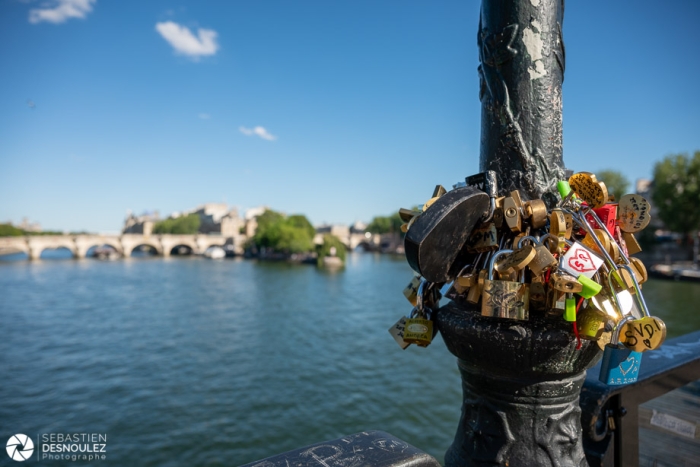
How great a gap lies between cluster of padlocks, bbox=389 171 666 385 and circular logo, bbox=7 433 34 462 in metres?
11.2

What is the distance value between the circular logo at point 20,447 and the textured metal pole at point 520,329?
1090 centimetres

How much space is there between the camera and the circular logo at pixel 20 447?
8.95m

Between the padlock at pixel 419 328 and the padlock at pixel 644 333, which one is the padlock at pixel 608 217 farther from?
the padlock at pixel 419 328

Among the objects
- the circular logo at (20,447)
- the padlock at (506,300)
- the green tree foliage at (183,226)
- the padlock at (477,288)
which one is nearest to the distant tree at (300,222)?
the green tree foliage at (183,226)

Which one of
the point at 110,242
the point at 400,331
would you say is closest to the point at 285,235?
the point at 110,242

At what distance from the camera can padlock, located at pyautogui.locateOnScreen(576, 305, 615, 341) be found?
113 centimetres

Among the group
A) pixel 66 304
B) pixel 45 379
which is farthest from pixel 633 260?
pixel 66 304

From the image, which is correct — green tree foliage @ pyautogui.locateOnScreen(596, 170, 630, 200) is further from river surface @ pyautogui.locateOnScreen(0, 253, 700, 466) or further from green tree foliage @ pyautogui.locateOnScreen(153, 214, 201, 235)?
green tree foliage @ pyautogui.locateOnScreen(153, 214, 201, 235)

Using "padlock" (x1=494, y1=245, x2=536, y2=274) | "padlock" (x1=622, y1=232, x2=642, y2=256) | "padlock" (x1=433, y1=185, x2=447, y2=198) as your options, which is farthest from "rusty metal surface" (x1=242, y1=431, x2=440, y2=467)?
"padlock" (x1=622, y1=232, x2=642, y2=256)

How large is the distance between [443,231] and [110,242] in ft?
246

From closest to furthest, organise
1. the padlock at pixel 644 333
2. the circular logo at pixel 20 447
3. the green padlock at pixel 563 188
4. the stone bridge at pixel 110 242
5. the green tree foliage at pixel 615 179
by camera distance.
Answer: the padlock at pixel 644 333 < the green padlock at pixel 563 188 < the circular logo at pixel 20 447 < the green tree foliage at pixel 615 179 < the stone bridge at pixel 110 242

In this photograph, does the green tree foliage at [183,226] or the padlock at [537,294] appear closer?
the padlock at [537,294]

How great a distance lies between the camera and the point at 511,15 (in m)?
1.42

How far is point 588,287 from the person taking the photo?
3.52 feet
